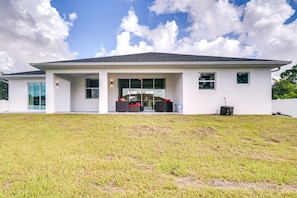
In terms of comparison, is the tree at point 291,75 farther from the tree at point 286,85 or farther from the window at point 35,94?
the window at point 35,94

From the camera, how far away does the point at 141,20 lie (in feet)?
58.2

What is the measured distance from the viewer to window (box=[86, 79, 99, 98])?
13.5m

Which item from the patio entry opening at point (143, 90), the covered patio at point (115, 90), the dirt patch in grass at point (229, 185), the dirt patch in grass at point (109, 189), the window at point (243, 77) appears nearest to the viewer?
the dirt patch in grass at point (109, 189)

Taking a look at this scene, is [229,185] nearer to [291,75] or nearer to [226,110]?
[226,110]

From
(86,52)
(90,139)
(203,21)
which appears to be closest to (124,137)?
(90,139)

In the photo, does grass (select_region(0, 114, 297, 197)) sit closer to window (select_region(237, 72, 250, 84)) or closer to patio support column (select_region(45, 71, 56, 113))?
patio support column (select_region(45, 71, 56, 113))

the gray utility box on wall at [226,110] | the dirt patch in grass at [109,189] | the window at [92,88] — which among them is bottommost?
the dirt patch in grass at [109,189]

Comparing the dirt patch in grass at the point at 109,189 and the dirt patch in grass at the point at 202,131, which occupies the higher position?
the dirt patch in grass at the point at 202,131

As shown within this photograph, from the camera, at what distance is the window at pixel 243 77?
10836 mm

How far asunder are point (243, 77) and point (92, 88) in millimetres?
10496

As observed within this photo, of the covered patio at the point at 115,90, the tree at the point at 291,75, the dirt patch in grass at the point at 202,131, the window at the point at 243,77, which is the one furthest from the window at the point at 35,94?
the tree at the point at 291,75

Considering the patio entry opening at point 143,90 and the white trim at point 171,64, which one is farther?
the patio entry opening at point 143,90

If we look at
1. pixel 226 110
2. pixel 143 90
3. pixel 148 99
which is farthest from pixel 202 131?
pixel 143 90

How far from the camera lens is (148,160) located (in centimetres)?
455
